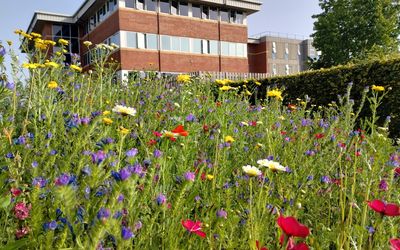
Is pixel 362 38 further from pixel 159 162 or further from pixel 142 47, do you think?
pixel 159 162

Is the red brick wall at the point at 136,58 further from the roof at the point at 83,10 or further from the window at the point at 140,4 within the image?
the roof at the point at 83,10

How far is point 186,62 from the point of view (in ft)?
82.3

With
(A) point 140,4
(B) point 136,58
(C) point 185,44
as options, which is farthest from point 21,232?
(C) point 185,44

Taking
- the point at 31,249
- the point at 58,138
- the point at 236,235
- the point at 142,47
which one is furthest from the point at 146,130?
the point at 142,47

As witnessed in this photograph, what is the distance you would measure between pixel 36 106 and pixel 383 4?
26937 millimetres

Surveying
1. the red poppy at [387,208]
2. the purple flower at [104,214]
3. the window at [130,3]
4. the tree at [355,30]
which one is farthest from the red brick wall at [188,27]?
the purple flower at [104,214]

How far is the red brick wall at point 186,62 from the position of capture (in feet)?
79.6

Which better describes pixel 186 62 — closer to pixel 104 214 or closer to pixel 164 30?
pixel 164 30

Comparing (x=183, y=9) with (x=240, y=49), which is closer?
(x=183, y=9)

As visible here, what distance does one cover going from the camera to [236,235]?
1783 mm

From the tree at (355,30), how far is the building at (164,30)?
552 cm

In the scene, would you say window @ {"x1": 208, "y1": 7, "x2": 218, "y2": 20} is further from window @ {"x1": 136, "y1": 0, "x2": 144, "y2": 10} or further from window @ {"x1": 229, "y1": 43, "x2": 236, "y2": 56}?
window @ {"x1": 136, "y1": 0, "x2": 144, "y2": 10}

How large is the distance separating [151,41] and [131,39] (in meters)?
1.42

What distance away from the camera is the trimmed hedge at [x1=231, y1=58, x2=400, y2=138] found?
714 cm
